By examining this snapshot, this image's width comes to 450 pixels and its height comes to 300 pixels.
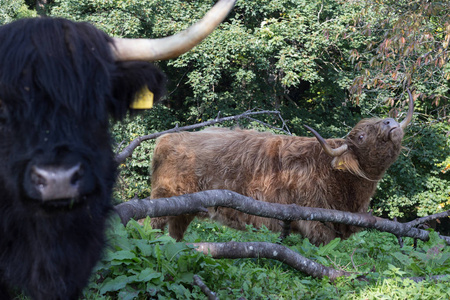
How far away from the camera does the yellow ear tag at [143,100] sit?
2.77 metres

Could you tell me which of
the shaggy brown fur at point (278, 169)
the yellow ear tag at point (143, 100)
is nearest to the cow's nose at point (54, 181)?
the yellow ear tag at point (143, 100)

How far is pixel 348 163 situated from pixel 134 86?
183 inches

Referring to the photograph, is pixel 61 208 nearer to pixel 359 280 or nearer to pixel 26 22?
pixel 26 22

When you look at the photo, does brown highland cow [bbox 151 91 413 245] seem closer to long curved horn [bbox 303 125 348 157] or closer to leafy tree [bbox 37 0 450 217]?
long curved horn [bbox 303 125 348 157]

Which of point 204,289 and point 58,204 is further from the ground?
point 58,204

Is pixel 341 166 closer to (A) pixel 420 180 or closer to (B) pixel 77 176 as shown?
(B) pixel 77 176

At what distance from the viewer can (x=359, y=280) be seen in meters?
3.65

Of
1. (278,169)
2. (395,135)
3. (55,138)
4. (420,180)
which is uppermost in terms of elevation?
(55,138)

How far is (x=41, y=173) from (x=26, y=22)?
932 mm

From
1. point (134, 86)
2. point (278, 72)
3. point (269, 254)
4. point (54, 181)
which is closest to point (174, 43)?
point (134, 86)

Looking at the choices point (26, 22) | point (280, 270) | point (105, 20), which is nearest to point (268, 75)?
point (105, 20)

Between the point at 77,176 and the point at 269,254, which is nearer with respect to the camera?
the point at 77,176

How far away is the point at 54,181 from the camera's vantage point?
201cm

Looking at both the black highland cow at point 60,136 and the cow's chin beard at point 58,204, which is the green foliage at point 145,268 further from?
the cow's chin beard at point 58,204
